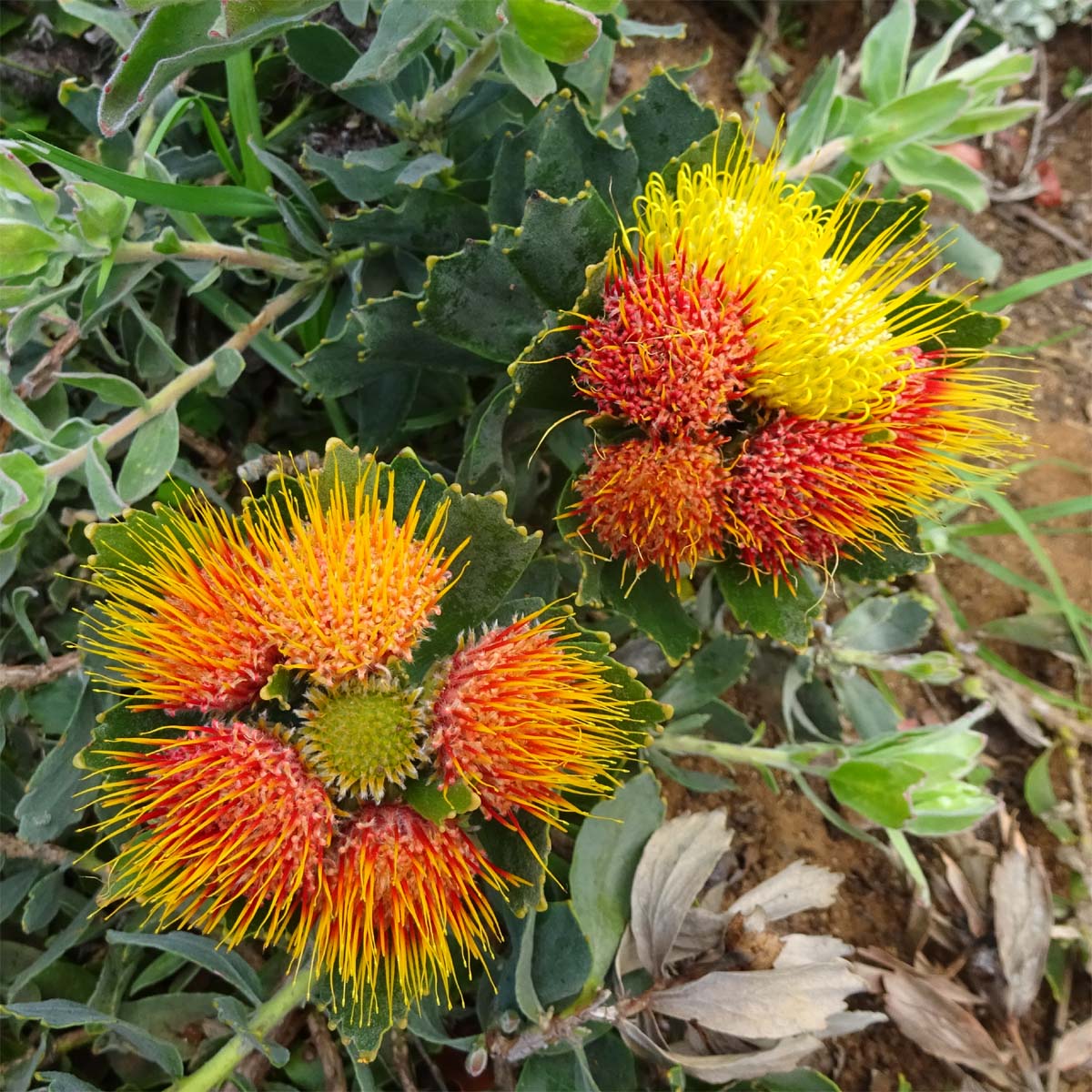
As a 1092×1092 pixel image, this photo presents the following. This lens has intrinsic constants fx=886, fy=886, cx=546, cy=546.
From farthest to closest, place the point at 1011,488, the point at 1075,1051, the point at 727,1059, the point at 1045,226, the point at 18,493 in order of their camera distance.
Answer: the point at 1045,226 → the point at 1011,488 → the point at 1075,1051 → the point at 727,1059 → the point at 18,493

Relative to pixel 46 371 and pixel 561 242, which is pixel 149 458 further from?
pixel 561 242

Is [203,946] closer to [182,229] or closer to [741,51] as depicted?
[182,229]

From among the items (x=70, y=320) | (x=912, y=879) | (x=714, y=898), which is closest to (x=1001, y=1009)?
(x=912, y=879)

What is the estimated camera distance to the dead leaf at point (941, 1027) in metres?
1.23

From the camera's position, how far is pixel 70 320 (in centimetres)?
105

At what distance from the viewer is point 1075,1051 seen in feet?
4.16

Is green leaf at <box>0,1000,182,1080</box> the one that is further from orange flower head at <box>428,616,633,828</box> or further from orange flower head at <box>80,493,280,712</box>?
orange flower head at <box>428,616,633,828</box>

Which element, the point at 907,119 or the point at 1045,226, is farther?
the point at 1045,226

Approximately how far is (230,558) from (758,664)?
861 mm

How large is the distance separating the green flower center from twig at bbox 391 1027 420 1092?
1.45 ft

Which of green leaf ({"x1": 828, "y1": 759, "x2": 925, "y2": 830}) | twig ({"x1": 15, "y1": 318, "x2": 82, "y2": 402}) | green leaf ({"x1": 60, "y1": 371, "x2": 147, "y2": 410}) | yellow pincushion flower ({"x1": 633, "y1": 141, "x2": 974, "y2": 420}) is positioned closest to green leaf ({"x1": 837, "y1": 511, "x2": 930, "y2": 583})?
yellow pincushion flower ({"x1": 633, "y1": 141, "x2": 974, "y2": 420})

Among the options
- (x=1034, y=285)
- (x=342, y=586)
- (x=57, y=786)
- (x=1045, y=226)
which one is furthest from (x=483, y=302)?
(x=1045, y=226)

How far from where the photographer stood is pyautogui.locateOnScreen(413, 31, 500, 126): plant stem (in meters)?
0.92

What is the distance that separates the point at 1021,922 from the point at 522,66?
1332 mm
